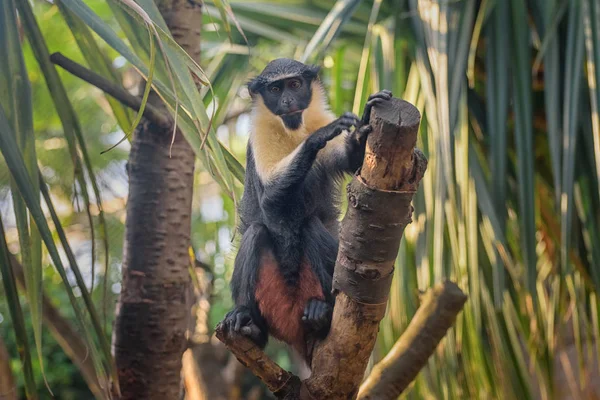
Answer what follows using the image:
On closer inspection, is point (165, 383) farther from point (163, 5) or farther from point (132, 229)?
point (163, 5)

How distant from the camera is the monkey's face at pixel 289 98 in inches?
85.4

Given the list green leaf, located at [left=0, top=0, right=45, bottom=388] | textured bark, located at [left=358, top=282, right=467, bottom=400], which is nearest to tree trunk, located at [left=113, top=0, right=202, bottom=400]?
green leaf, located at [left=0, top=0, right=45, bottom=388]

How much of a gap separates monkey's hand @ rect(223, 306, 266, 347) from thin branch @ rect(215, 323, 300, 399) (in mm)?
48

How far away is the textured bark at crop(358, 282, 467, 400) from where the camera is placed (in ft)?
6.89

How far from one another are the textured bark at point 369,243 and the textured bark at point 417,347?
1.37 ft

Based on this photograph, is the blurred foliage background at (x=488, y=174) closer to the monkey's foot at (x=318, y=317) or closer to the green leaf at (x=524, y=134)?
the green leaf at (x=524, y=134)

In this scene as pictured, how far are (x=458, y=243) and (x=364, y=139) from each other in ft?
4.17

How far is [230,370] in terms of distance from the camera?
496 cm

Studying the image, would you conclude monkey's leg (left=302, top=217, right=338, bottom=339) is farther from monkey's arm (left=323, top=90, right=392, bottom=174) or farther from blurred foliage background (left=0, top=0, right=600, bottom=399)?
blurred foliage background (left=0, top=0, right=600, bottom=399)

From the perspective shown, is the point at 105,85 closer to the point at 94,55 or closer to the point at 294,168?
the point at 94,55

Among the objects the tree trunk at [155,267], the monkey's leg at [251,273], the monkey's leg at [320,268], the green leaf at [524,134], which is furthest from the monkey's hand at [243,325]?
the green leaf at [524,134]

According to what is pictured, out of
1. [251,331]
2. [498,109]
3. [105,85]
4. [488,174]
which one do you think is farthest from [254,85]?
[488,174]

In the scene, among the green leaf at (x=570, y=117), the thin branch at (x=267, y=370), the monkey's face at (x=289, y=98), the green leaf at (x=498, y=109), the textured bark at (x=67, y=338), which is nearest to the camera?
the thin branch at (x=267, y=370)

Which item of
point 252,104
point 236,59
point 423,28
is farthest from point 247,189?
point 236,59
